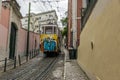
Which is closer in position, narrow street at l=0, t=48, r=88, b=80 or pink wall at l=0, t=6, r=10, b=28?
narrow street at l=0, t=48, r=88, b=80

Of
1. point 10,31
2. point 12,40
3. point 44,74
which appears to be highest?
point 10,31

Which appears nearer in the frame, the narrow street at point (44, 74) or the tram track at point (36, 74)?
the narrow street at point (44, 74)

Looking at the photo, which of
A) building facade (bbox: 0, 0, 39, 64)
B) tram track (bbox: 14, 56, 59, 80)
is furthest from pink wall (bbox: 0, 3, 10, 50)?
tram track (bbox: 14, 56, 59, 80)

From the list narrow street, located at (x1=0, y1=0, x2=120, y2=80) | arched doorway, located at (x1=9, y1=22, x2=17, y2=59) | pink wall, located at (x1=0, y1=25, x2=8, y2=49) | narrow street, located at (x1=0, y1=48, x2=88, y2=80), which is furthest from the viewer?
arched doorway, located at (x1=9, y1=22, x2=17, y2=59)

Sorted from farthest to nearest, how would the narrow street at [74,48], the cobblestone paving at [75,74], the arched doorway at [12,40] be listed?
1. the arched doorway at [12,40]
2. the cobblestone paving at [75,74]
3. the narrow street at [74,48]

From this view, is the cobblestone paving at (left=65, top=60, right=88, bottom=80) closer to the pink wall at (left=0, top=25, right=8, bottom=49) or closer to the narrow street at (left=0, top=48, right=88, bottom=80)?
the narrow street at (left=0, top=48, right=88, bottom=80)

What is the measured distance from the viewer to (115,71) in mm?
5770

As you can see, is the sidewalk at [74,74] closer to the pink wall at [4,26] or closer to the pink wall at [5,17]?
the pink wall at [4,26]

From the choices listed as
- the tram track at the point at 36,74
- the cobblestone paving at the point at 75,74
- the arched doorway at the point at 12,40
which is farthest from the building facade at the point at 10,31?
the cobblestone paving at the point at 75,74

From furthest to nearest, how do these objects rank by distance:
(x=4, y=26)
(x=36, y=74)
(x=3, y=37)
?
(x=4, y=26), (x=3, y=37), (x=36, y=74)

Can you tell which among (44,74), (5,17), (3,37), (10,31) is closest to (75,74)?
(44,74)

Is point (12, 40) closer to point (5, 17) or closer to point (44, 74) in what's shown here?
point (5, 17)

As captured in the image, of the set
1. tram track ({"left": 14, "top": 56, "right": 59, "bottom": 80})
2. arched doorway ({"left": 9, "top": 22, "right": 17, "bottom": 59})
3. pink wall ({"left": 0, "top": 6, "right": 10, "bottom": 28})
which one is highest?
pink wall ({"left": 0, "top": 6, "right": 10, "bottom": 28})

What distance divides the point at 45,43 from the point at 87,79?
14329 millimetres
